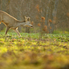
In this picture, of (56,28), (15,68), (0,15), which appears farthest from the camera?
(56,28)

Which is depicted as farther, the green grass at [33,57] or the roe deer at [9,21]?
the roe deer at [9,21]

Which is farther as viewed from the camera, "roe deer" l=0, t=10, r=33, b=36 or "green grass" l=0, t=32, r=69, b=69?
"roe deer" l=0, t=10, r=33, b=36

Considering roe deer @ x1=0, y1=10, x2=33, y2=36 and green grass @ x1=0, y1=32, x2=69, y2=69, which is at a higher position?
roe deer @ x1=0, y1=10, x2=33, y2=36

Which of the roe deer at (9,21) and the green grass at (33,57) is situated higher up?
the roe deer at (9,21)

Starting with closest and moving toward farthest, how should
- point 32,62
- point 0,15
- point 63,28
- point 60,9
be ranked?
point 32,62 < point 0,15 < point 63,28 < point 60,9

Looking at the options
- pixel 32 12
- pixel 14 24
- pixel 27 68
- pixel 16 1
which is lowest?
pixel 27 68

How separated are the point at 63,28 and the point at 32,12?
4.65m

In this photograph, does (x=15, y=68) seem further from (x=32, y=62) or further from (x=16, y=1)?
(x=16, y=1)

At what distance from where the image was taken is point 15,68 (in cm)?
216

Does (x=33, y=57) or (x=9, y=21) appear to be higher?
(x=9, y=21)

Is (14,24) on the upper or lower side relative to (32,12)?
lower

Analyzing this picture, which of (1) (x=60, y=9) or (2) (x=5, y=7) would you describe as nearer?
(2) (x=5, y=7)

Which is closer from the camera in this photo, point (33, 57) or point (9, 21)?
point (33, 57)

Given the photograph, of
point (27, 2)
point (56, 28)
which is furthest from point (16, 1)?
point (56, 28)
